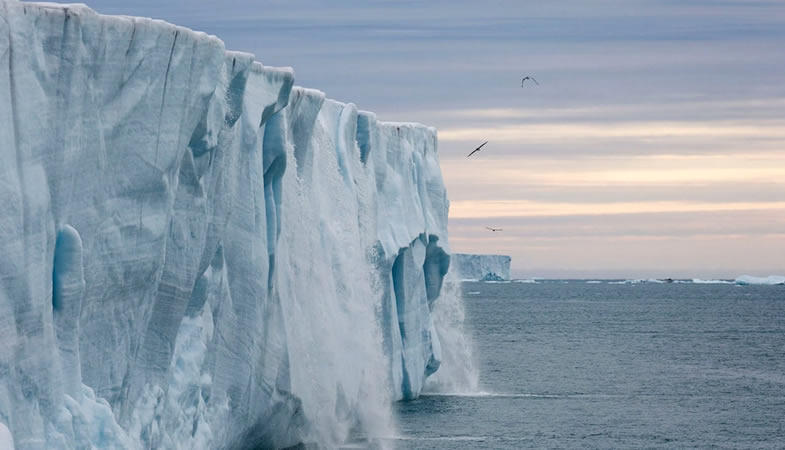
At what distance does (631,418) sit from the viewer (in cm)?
3334

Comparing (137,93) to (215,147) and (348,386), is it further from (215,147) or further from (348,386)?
(348,386)

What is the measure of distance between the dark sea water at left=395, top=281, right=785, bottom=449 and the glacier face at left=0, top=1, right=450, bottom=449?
4038 mm

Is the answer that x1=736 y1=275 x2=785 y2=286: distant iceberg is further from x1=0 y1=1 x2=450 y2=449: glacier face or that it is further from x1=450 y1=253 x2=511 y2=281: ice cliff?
x1=0 y1=1 x2=450 y2=449: glacier face

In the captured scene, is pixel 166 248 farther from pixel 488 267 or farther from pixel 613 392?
pixel 488 267

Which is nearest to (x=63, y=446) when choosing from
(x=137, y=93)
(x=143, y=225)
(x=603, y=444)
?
(x=143, y=225)

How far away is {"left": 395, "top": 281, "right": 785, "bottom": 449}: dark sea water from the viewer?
97.1ft

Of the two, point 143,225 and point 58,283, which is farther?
point 143,225

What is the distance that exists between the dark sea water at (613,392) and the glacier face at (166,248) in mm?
4038

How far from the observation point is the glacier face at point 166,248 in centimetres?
1445

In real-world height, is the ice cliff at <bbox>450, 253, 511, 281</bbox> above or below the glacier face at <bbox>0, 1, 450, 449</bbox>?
above

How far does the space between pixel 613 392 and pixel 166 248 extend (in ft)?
81.0

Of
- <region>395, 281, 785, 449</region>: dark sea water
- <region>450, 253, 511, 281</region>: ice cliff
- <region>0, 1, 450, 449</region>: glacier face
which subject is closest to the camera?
<region>0, 1, 450, 449</region>: glacier face

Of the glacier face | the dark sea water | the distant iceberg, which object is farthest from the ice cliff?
the glacier face

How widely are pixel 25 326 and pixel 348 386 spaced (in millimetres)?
13182
